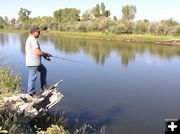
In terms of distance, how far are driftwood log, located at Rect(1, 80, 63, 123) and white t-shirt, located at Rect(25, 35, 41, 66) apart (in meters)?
0.86

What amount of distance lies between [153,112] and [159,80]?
7.92 m

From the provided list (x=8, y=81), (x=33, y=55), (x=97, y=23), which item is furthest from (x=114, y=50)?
(x=97, y=23)

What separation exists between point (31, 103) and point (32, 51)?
1.32 m

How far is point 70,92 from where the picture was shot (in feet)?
52.2

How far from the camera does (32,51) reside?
808cm

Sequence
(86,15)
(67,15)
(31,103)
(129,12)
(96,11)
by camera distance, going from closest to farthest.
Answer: (31,103) → (129,12) → (86,15) → (96,11) → (67,15)

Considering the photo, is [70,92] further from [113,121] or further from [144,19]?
[144,19]

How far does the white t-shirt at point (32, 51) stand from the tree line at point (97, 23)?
55434 mm

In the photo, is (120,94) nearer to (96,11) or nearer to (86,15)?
(86,15)

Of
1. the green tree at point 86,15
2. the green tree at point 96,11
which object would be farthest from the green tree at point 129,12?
the green tree at point 86,15

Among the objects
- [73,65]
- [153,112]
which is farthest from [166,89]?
[73,65]

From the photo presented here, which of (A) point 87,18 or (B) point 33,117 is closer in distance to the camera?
(B) point 33,117

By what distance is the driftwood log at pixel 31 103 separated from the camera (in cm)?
748

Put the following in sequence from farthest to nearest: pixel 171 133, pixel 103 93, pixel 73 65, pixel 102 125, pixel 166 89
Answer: pixel 73 65
pixel 166 89
pixel 103 93
pixel 102 125
pixel 171 133
